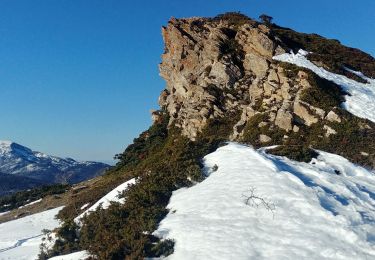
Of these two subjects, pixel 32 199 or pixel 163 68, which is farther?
pixel 163 68

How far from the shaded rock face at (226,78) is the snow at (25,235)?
15.3m

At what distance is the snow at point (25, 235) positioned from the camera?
21.5 meters

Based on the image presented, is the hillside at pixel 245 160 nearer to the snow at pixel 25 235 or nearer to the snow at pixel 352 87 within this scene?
the snow at pixel 352 87

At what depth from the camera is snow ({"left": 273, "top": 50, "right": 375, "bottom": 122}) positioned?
3528 cm

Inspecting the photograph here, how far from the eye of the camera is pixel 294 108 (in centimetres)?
3588

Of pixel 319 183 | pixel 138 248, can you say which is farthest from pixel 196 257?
pixel 319 183

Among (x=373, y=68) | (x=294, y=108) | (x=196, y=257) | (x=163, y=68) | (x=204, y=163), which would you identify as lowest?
(x=196, y=257)

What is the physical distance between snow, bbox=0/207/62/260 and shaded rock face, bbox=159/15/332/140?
15.3 metres

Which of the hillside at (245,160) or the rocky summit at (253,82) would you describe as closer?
the hillside at (245,160)

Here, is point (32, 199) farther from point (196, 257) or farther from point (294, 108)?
point (196, 257)

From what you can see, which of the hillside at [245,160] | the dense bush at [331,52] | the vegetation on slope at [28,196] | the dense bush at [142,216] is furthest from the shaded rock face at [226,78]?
the vegetation on slope at [28,196]

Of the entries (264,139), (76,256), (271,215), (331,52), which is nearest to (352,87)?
(264,139)

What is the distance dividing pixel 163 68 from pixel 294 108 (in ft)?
79.8

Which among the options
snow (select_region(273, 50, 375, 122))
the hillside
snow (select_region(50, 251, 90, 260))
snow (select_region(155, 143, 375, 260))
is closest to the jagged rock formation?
the hillside
